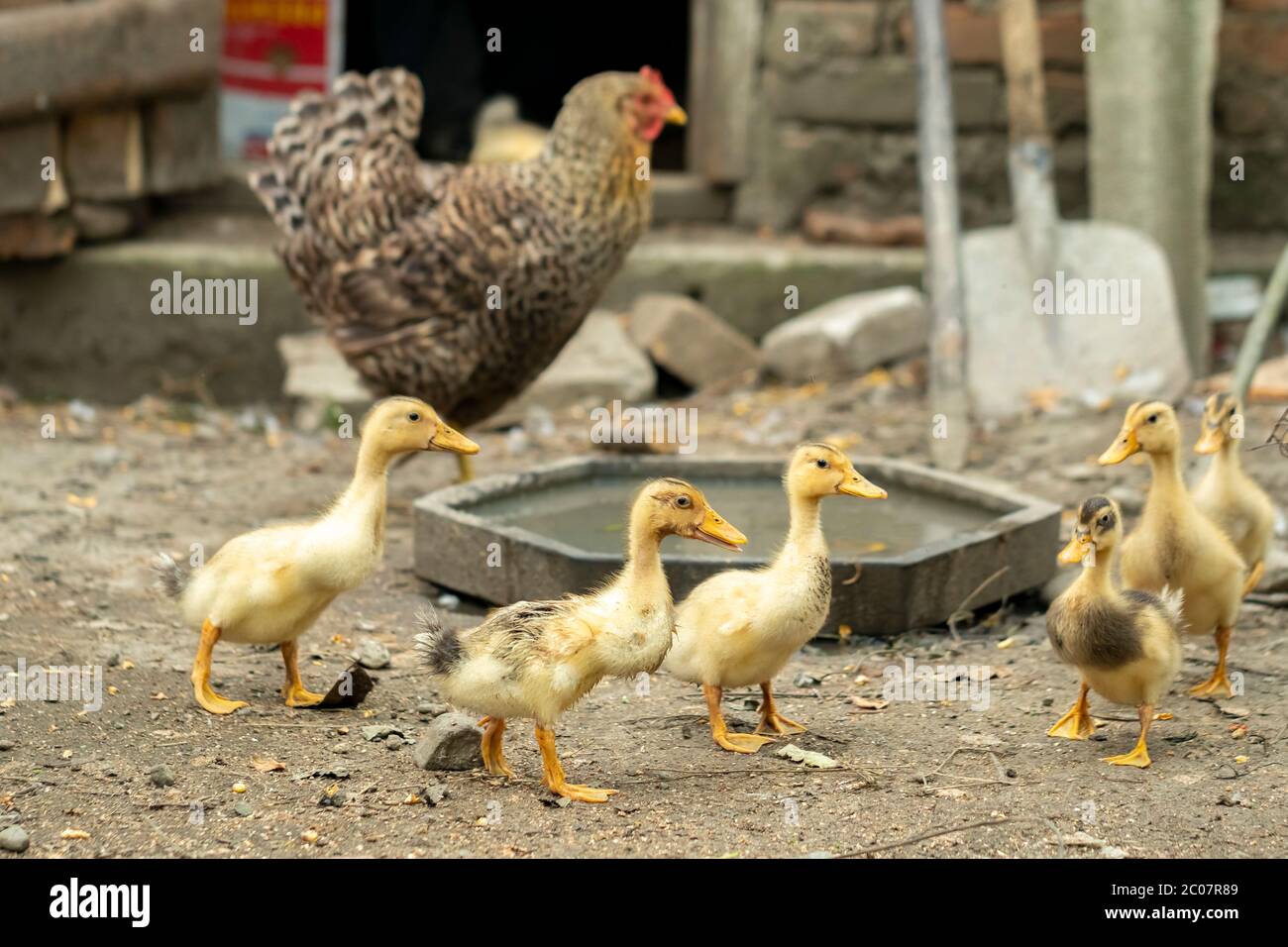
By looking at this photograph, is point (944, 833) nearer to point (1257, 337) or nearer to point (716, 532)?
point (716, 532)

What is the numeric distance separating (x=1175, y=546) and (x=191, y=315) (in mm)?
5844

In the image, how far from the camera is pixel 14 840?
11.6ft

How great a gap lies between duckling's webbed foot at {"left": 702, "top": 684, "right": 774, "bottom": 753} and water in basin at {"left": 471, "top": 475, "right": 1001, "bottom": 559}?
108 cm

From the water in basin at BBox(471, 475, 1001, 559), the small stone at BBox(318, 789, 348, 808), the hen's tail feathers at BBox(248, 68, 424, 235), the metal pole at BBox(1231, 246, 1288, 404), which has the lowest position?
the small stone at BBox(318, 789, 348, 808)

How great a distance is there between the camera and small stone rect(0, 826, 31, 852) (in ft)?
11.6

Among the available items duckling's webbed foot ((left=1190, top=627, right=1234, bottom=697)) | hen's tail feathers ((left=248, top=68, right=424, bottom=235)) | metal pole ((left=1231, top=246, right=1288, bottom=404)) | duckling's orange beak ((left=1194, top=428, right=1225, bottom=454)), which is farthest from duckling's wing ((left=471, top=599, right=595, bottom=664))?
metal pole ((left=1231, top=246, right=1288, bottom=404))

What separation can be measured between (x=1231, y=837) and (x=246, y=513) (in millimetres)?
4187

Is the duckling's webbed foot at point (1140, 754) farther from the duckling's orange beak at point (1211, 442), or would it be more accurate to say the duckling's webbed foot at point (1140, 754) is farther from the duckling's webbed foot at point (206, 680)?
the duckling's webbed foot at point (206, 680)

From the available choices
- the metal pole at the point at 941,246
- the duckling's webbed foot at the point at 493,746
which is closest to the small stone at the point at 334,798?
the duckling's webbed foot at the point at 493,746

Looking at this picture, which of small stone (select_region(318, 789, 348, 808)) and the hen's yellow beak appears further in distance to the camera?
Result: the hen's yellow beak

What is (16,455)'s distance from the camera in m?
Answer: 7.40

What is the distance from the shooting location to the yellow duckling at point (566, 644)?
388 cm

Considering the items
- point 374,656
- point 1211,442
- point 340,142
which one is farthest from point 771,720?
point 340,142

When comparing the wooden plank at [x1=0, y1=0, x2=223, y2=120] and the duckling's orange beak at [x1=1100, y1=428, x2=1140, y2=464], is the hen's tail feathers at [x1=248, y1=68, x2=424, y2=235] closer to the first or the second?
the wooden plank at [x1=0, y1=0, x2=223, y2=120]
